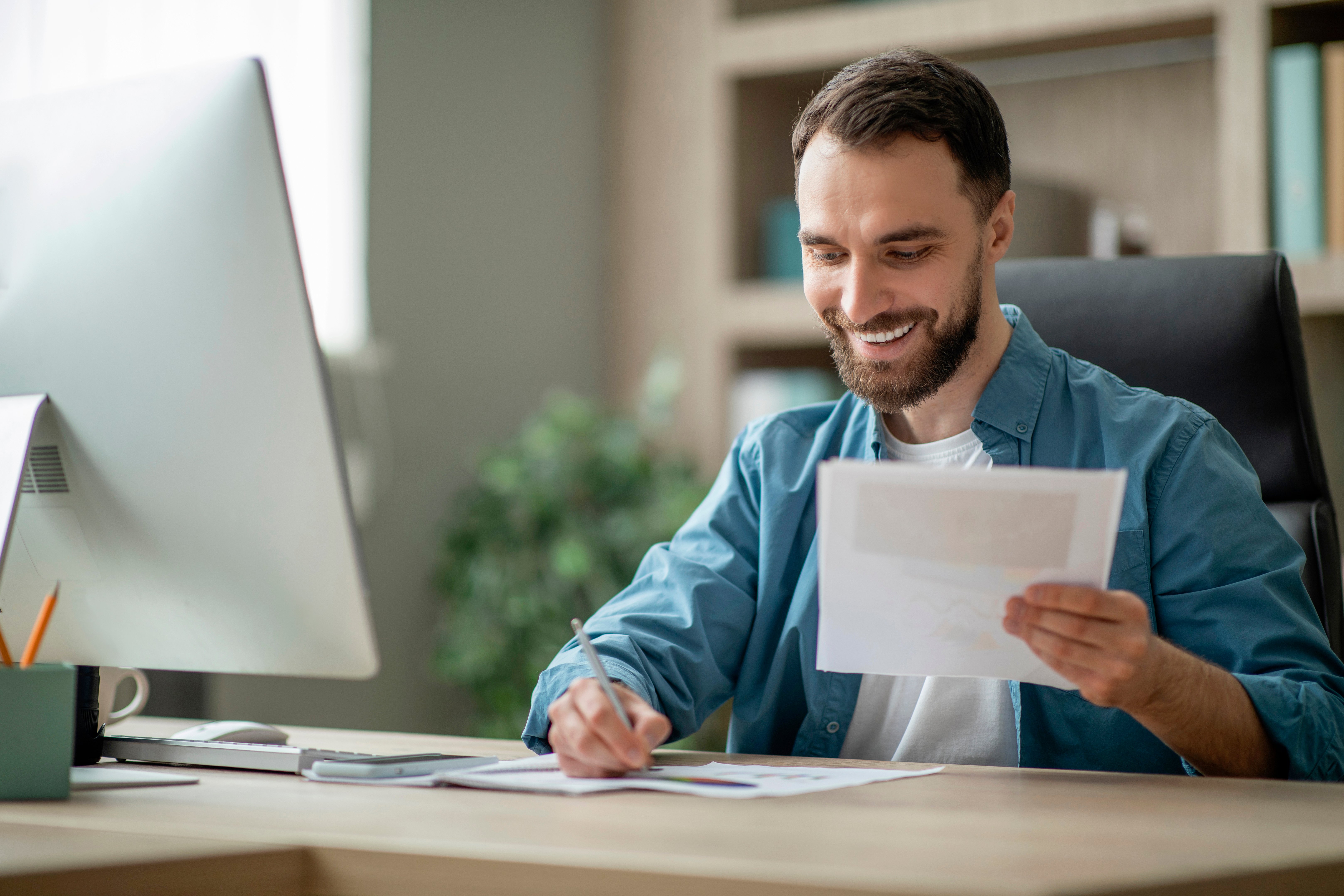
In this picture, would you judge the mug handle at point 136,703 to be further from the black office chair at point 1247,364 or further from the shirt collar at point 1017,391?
the black office chair at point 1247,364

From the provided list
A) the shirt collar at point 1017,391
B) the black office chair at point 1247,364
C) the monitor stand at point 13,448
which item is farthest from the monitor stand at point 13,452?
the black office chair at point 1247,364

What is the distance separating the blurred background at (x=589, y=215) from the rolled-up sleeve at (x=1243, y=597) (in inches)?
57.1

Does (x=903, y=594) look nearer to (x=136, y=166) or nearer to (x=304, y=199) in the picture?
(x=136, y=166)

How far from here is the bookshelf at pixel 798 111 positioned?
2486mm

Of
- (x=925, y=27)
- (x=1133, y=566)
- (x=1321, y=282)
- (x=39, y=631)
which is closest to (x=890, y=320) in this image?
(x=1133, y=566)

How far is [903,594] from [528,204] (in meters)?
2.42

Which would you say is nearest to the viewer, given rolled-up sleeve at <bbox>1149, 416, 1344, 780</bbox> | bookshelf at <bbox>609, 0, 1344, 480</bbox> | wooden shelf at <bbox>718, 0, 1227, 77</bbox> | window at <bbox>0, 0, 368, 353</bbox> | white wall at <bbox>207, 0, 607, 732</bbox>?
rolled-up sleeve at <bbox>1149, 416, 1344, 780</bbox>

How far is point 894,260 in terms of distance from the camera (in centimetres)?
124

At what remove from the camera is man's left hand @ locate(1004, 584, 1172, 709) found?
2.71 ft

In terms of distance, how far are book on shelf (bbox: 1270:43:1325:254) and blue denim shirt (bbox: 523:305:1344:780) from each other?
4.40ft

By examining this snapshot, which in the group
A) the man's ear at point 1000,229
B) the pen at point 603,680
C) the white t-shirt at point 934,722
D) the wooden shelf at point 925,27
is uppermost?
the wooden shelf at point 925,27

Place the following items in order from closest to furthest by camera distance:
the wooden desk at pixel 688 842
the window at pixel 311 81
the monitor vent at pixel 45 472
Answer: the wooden desk at pixel 688 842
the monitor vent at pixel 45 472
the window at pixel 311 81

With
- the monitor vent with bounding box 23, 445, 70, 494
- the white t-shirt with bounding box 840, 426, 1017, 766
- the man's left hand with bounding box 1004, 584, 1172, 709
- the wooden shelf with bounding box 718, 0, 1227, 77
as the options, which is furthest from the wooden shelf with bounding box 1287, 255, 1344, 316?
the monitor vent with bounding box 23, 445, 70, 494

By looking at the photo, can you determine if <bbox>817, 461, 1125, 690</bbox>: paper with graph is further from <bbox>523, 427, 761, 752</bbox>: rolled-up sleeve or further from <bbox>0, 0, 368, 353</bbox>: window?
<bbox>0, 0, 368, 353</bbox>: window
